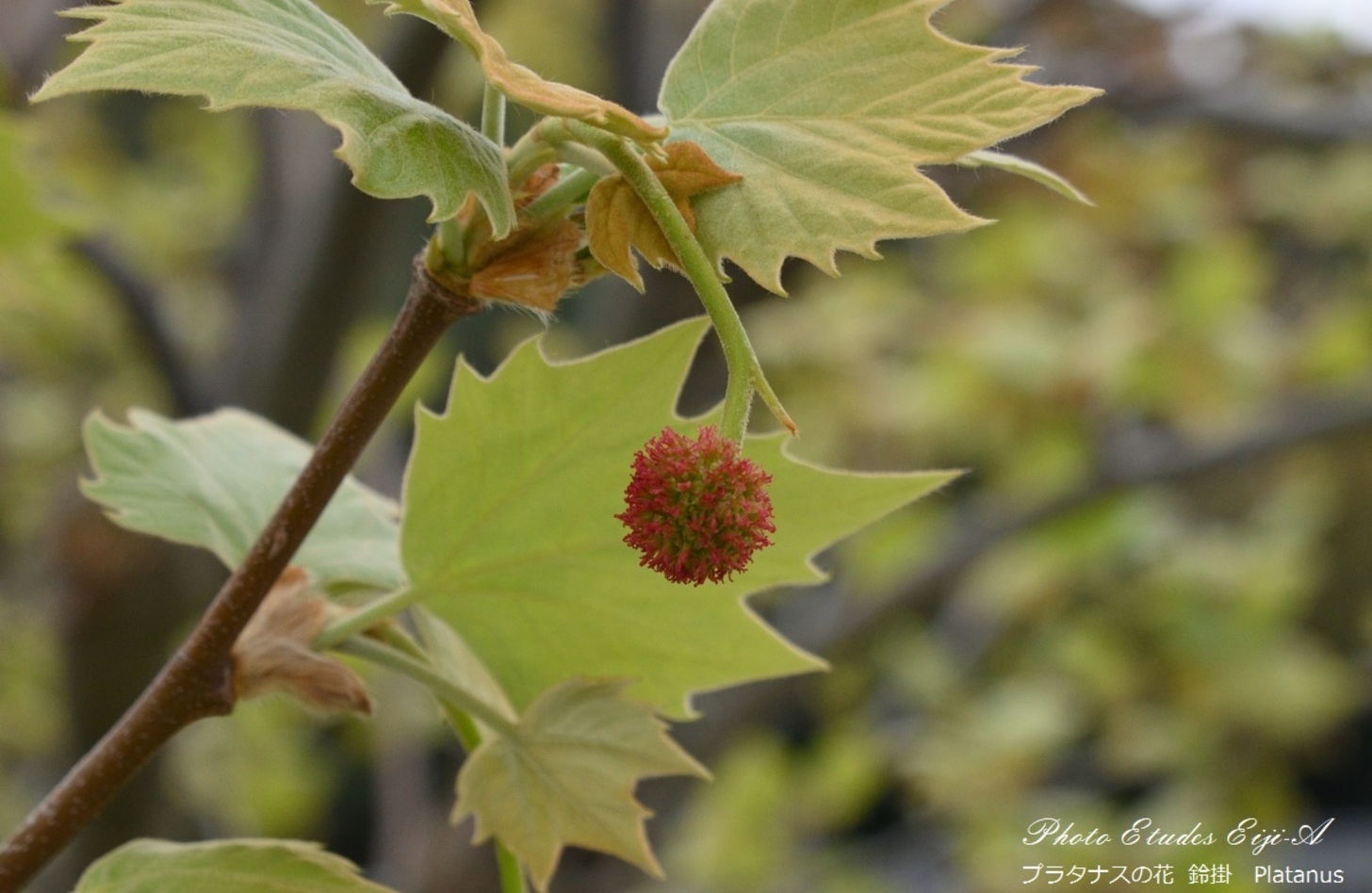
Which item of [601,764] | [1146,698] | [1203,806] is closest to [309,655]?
[601,764]

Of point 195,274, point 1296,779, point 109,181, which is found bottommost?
point 1296,779

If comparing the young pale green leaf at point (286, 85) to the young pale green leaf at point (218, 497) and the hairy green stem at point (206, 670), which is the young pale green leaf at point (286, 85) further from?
the young pale green leaf at point (218, 497)

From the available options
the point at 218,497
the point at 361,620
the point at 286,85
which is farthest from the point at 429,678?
the point at 286,85

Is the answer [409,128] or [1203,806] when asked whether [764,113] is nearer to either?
[409,128]

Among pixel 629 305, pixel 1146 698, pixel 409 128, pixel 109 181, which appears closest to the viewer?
pixel 409 128

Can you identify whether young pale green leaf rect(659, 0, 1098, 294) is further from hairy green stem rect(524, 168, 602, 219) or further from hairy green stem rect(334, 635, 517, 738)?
hairy green stem rect(334, 635, 517, 738)

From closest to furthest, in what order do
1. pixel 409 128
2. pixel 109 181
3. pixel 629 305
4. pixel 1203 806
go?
pixel 409 128 < pixel 629 305 < pixel 1203 806 < pixel 109 181

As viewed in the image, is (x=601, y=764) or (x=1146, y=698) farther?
(x=1146, y=698)

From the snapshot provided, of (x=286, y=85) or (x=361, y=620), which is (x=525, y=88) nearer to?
(x=286, y=85)
